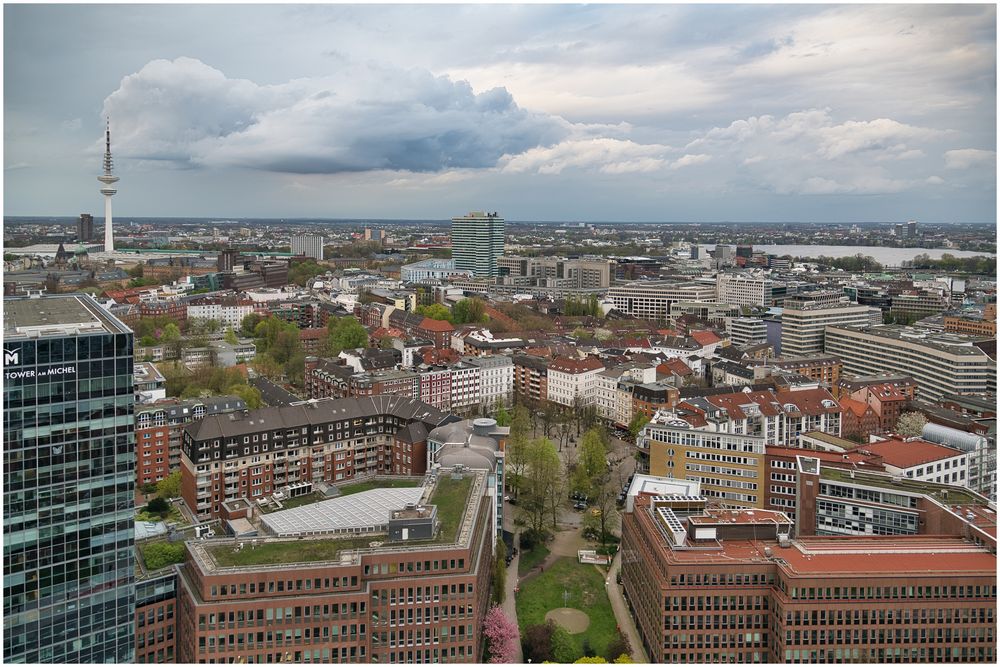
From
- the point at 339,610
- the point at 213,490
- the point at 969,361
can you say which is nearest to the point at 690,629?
the point at 339,610

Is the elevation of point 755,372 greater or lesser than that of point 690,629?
greater

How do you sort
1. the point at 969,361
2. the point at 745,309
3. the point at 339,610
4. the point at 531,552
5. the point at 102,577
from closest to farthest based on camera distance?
the point at 102,577, the point at 339,610, the point at 531,552, the point at 969,361, the point at 745,309

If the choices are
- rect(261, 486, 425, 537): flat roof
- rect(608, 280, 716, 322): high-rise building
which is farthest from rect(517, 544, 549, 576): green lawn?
rect(608, 280, 716, 322): high-rise building

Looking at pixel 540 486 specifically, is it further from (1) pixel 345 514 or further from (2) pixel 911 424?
(2) pixel 911 424

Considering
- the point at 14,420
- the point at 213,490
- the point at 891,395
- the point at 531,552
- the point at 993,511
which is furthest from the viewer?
the point at 891,395

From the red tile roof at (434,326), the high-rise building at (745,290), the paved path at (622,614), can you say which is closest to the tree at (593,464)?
the paved path at (622,614)

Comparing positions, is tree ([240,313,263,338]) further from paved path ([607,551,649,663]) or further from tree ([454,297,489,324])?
paved path ([607,551,649,663])

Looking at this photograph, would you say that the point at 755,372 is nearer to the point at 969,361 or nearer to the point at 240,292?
the point at 969,361
